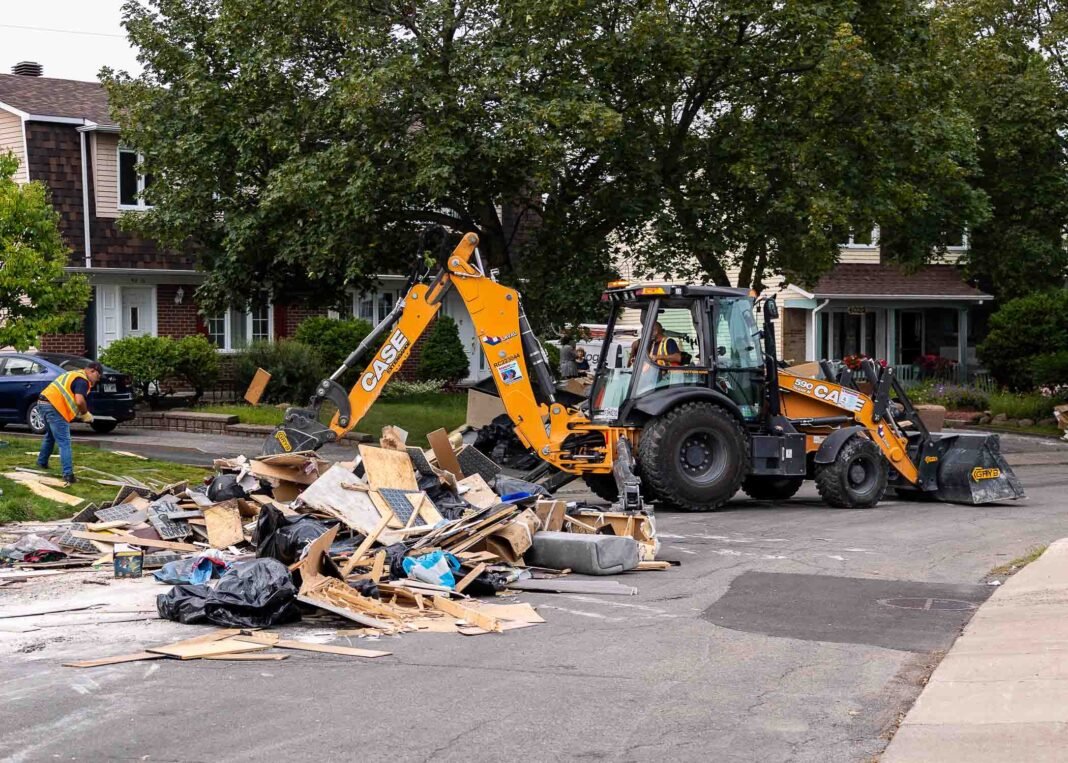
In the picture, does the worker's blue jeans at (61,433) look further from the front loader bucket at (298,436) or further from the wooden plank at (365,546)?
the wooden plank at (365,546)

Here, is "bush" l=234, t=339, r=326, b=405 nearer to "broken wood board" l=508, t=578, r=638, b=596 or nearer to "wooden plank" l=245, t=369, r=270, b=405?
"wooden plank" l=245, t=369, r=270, b=405

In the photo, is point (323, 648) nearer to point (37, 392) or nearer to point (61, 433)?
point (61, 433)

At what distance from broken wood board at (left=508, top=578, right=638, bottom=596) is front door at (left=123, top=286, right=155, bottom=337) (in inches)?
836

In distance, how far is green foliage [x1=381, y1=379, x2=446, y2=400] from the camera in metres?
32.0

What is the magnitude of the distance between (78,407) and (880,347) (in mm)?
26807

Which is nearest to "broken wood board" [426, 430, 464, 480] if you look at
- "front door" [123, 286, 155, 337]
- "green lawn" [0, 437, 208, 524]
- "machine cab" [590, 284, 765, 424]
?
"machine cab" [590, 284, 765, 424]

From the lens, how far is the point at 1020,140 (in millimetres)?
30812

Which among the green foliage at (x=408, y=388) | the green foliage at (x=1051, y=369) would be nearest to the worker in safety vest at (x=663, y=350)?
the green foliage at (x=408, y=388)

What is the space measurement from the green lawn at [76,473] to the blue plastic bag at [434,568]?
569cm

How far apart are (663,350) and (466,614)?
722 centimetres

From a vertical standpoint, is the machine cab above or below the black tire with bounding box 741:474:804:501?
above

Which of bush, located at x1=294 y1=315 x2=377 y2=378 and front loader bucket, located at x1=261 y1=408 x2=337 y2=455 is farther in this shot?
bush, located at x1=294 y1=315 x2=377 y2=378

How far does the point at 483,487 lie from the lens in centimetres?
1371

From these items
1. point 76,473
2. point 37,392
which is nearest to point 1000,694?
point 76,473
